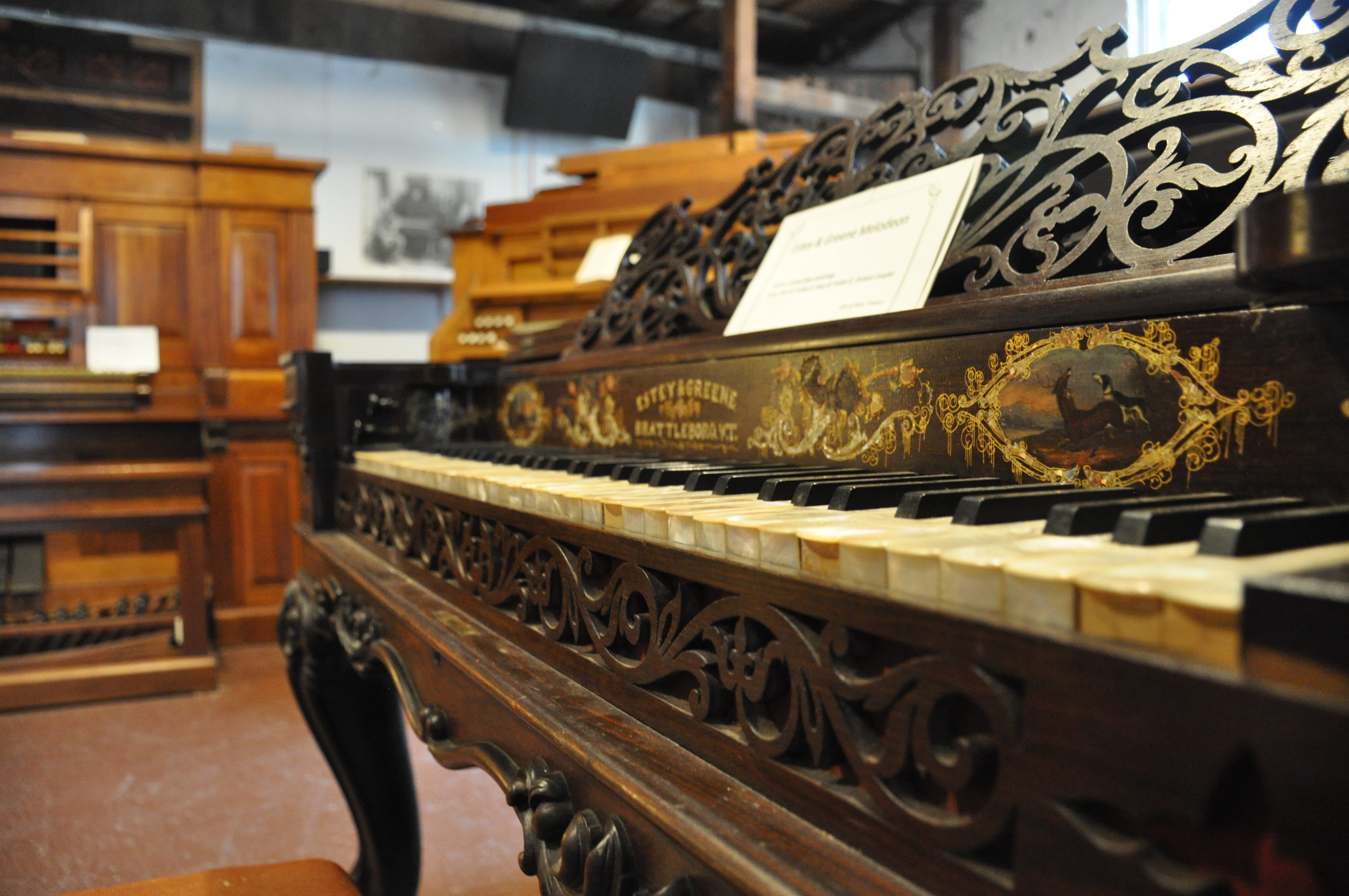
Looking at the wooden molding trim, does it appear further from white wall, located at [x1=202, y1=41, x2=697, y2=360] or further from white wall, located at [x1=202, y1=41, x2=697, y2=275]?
white wall, located at [x1=202, y1=41, x2=697, y2=275]

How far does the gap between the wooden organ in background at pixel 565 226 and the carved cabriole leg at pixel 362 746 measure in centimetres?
257

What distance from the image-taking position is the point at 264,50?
5816 millimetres

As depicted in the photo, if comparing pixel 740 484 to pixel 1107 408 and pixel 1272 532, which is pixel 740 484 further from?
pixel 1272 532

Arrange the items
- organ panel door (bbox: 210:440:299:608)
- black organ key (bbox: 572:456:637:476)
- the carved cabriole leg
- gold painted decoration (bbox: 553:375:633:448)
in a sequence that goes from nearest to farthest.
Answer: black organ key (bbox: 572:456:637:476)
gold painted decoration (bbox: 553:375:633:448)
the carved cabriole leg
organ panel door (bbox: 210:440:299:608)

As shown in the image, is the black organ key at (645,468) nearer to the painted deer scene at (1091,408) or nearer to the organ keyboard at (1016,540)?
the organ keyboard at (1016,540)

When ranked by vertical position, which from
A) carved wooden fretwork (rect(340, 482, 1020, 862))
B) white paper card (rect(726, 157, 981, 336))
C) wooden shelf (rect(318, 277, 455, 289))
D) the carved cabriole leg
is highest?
wooden shelf (rect(318, 277, 455, 289))

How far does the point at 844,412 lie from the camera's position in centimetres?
104

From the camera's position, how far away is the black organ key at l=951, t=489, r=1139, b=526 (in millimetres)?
583

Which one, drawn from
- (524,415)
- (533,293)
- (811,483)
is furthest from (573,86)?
(811,483)

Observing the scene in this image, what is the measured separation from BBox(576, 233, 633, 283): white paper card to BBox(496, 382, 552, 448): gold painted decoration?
1617 mm

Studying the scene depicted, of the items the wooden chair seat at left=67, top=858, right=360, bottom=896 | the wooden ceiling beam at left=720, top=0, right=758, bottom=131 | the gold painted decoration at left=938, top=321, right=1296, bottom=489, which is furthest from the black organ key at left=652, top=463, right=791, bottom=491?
the wooden ceiling beam at left=720, top=0, right=758, bottom=131

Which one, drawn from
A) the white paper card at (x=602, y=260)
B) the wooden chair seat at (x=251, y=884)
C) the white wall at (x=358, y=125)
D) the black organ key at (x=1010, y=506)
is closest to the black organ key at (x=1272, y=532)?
the black organ key at (x=1010, y=506)

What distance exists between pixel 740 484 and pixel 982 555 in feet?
1.37

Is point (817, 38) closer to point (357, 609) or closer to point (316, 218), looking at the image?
point (316, 218)
